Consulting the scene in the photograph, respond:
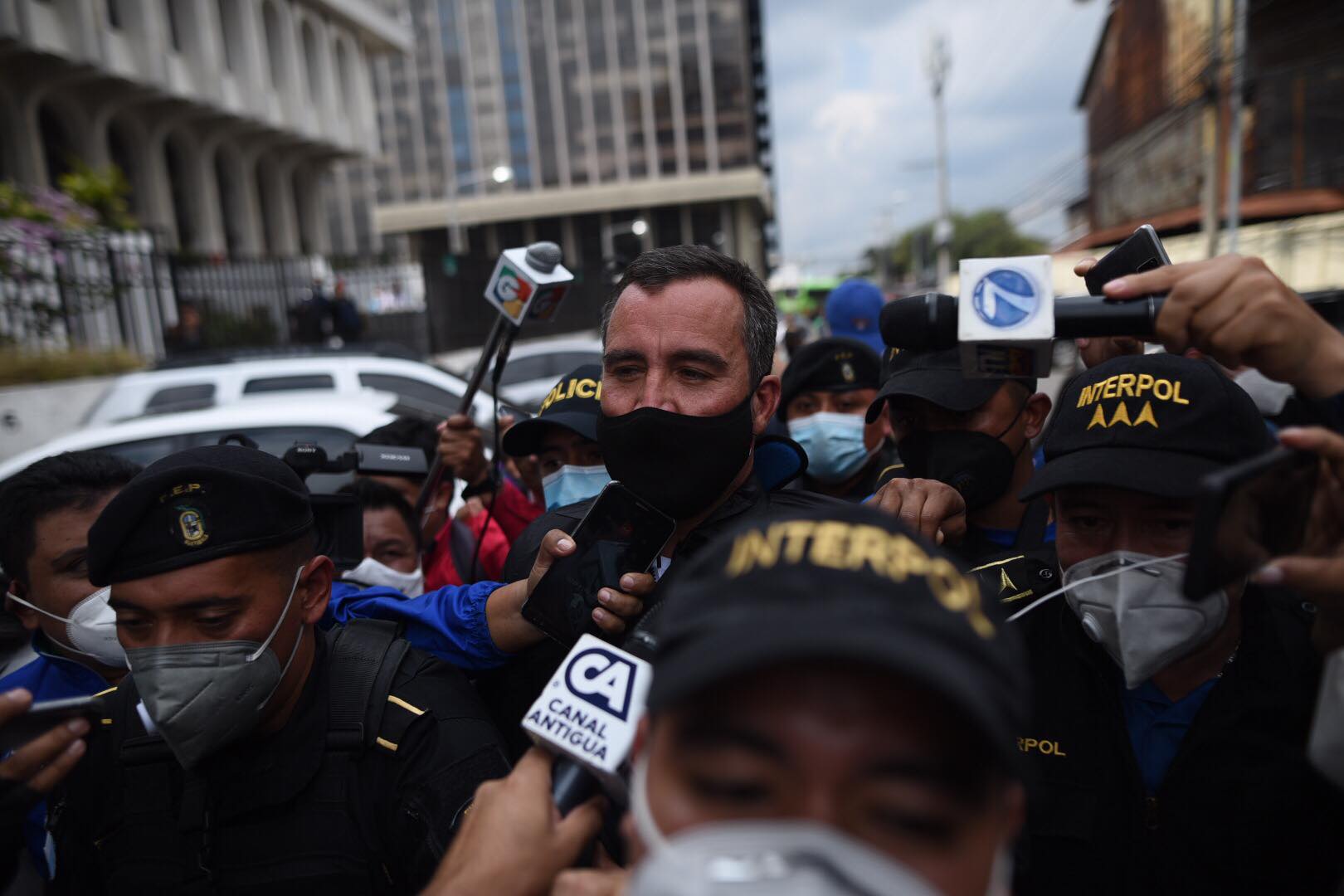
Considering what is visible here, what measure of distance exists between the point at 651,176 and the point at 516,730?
63.2 m

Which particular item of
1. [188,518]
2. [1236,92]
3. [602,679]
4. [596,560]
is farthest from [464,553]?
[1236,92]

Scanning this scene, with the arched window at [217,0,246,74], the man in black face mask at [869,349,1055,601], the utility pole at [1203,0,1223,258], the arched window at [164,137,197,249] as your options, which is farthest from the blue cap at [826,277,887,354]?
the arched window at [217,0,246,74]

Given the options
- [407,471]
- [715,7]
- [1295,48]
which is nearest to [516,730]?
[407,471]

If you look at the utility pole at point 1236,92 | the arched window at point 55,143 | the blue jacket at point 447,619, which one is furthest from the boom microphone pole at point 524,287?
the arched window at point 55,143

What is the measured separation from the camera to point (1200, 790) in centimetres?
160

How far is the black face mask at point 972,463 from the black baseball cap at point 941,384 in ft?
0.33

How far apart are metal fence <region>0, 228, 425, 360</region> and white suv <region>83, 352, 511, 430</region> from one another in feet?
11.5

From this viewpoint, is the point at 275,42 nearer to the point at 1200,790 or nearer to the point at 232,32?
the point at 232,32

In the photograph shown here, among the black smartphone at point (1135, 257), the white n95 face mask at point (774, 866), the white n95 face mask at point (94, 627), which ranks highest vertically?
the black smartphone at point (1135, 257)

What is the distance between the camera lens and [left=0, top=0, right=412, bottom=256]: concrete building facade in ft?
66.2

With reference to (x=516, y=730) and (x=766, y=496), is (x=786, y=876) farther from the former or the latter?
(x=516, y=730)

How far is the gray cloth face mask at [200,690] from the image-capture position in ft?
5.79

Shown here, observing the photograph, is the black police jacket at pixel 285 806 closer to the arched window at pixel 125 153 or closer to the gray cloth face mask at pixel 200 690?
the gray cloth face mask at pixel 200 690

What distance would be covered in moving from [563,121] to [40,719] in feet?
224
